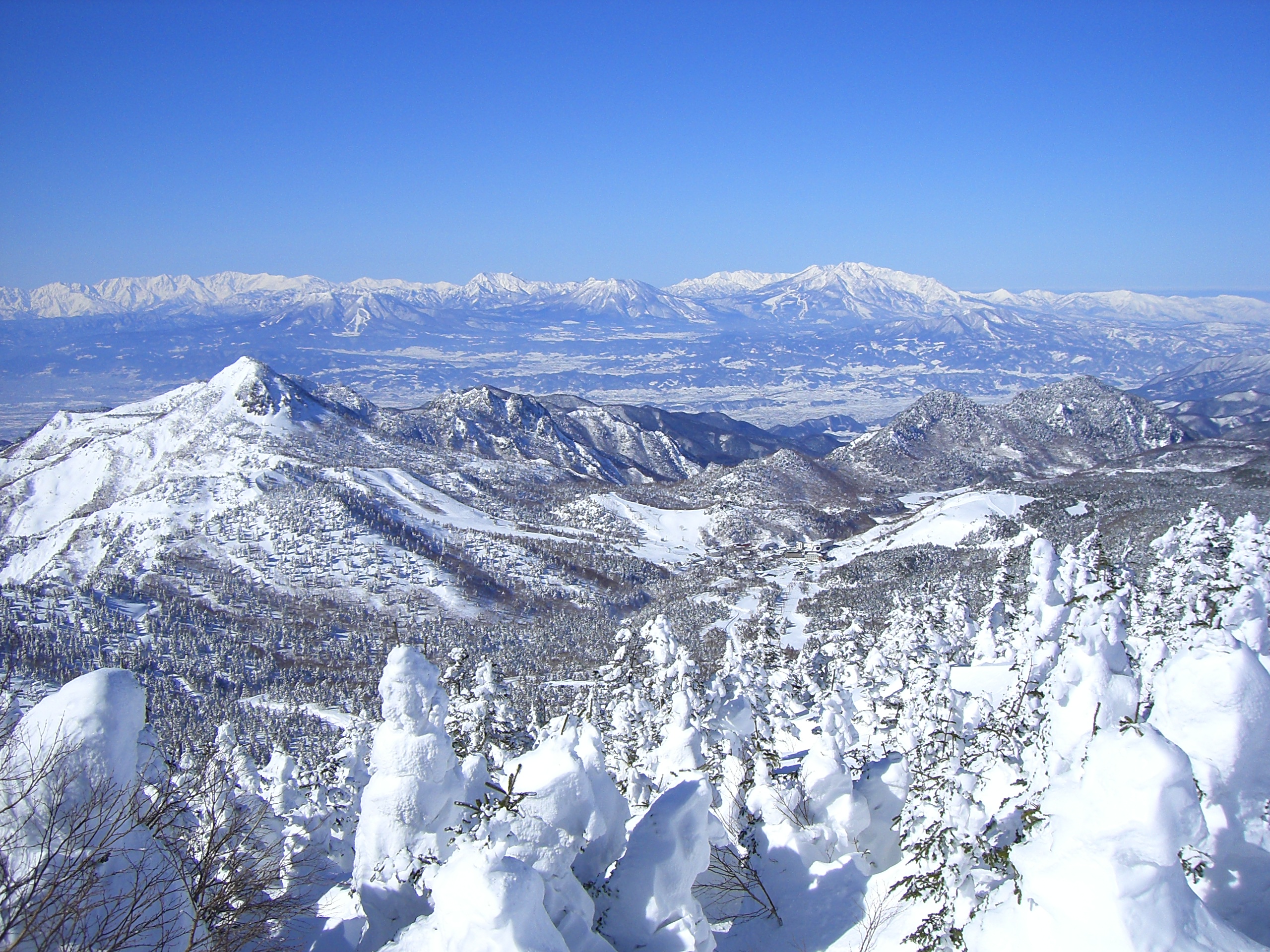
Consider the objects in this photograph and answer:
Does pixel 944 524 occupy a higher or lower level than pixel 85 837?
lower

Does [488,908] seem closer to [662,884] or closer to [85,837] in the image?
[662,884]

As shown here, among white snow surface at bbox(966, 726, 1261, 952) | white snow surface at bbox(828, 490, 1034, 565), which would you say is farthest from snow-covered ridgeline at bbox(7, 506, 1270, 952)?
white snow surface at bbox(828, 490, 1034, 565)

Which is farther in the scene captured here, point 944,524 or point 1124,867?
point 944,524

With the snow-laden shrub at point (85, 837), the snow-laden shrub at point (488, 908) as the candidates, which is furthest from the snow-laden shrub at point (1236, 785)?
the snow-laden shrub at point (85, 837)

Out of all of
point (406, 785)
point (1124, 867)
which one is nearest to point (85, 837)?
point (406, 785)

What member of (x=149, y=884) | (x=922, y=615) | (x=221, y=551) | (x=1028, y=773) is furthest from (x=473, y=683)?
(x=221, y=551)

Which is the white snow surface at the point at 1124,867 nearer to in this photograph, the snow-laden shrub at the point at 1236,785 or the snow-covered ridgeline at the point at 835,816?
the snow-covered ridgeline at the point at 835,816

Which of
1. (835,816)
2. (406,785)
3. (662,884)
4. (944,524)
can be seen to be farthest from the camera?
(944,524)

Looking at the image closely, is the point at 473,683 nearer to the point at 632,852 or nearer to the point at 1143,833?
the point at 632,852

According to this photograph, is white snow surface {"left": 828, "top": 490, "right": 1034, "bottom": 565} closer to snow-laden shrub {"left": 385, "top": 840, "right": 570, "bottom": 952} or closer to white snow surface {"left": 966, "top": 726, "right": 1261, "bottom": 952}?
white snow surface {"left": 966, "top": 726, "right": 1261, "bottom": 952}
